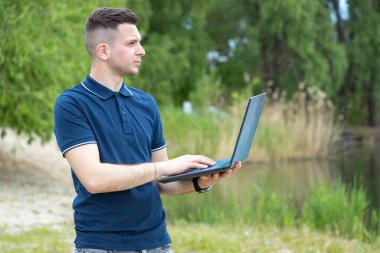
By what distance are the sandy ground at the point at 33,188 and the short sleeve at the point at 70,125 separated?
510 cm

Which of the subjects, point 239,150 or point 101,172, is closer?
point 101,172

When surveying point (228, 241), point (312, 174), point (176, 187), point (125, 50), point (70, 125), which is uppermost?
point (125, 50)

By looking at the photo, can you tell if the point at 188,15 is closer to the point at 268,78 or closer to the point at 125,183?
the point at 268,78

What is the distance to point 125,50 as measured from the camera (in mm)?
2637

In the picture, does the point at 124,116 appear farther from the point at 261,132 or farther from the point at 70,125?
the point at 261,132

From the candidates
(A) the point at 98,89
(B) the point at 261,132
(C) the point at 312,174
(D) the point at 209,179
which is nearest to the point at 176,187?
(D) the point at 209,179

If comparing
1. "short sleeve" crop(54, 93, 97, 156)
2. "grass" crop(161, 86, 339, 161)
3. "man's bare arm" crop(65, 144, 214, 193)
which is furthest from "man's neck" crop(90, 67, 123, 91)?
"grass" crop(161, 86, 339, 161)

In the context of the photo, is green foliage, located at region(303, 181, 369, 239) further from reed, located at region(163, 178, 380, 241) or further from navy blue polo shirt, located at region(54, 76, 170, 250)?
navy blue polo shirt, located at region(54, 76, 170, 250)

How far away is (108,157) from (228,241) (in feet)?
13.2

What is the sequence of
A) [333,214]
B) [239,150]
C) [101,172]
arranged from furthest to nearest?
[333,214], [239,150], [101,172]

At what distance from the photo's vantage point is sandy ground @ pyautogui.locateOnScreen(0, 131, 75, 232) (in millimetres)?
8445

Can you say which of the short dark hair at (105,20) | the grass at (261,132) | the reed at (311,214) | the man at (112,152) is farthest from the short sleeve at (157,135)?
the grass at (261,132)

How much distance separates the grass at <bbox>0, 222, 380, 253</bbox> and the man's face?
3.65 metres

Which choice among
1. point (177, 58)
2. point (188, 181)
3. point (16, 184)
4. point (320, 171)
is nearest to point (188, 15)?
point (177, 58)
